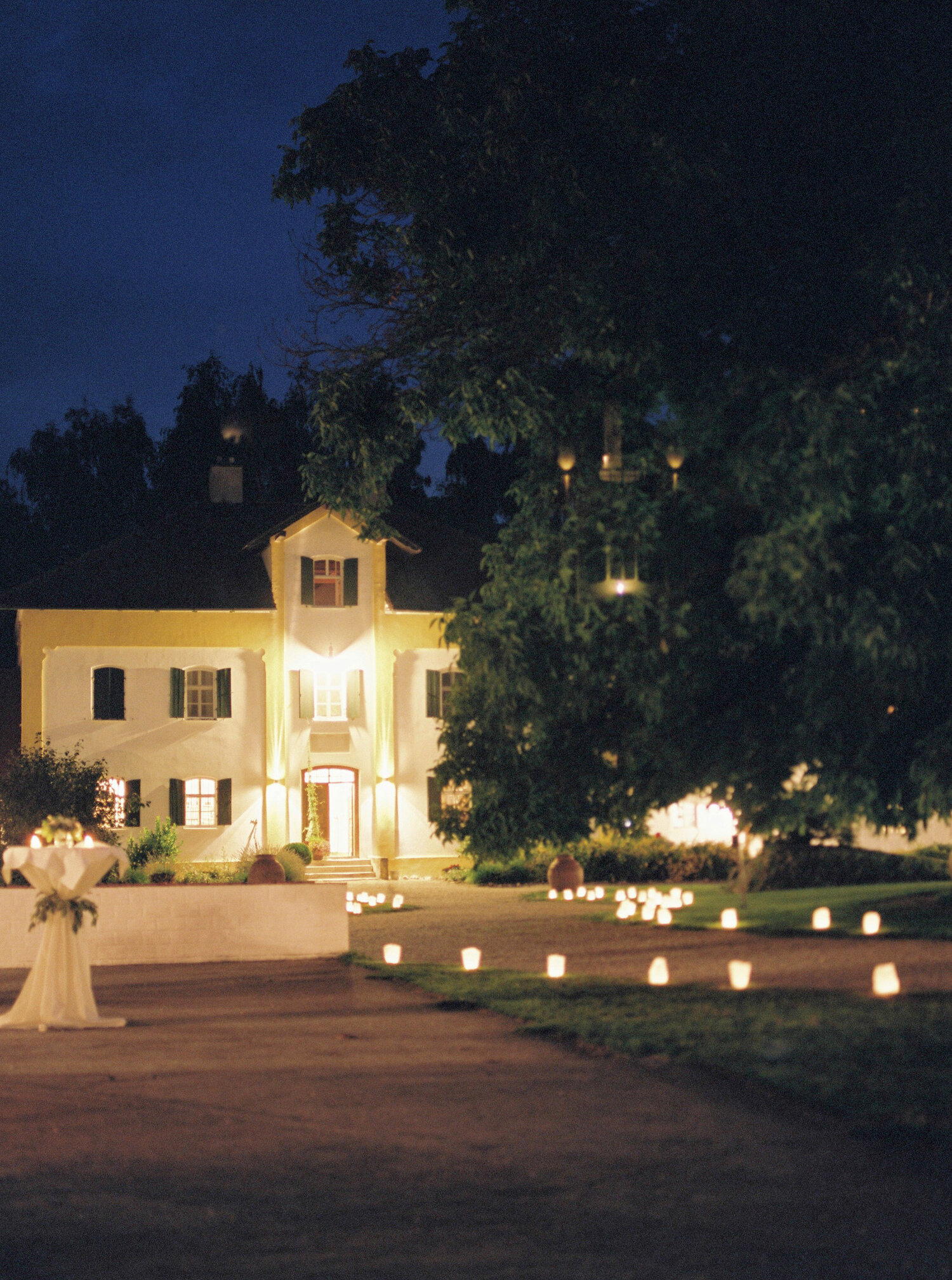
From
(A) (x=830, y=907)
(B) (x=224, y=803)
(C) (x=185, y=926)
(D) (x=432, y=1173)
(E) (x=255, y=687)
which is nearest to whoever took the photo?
(D) (x=432, y=1173)

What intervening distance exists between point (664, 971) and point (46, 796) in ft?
65.7

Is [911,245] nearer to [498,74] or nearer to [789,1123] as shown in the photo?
[498,74]

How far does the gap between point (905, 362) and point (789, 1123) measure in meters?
5.37

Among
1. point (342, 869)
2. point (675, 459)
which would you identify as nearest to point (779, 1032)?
point (675, 459)

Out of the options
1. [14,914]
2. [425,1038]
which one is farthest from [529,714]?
[14,914]

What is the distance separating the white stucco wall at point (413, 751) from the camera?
1400 inches

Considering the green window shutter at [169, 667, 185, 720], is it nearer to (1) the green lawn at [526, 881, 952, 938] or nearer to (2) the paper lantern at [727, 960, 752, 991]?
(1) the green lawn at [526, 881, 952, 938]

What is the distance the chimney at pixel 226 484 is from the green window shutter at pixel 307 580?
5323mm

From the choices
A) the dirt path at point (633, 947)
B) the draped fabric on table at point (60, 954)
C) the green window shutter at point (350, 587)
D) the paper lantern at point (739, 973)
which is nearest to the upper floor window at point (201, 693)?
the green window shutter at point (350, 587)

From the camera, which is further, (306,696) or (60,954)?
(306,696)

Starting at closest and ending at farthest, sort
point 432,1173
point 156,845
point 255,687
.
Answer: point 432,1173, point 156,845, point 255,687

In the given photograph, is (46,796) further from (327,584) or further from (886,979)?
(886,979)

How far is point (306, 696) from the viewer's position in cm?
3522

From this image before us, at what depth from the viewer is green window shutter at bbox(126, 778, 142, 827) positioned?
33.8 metres
